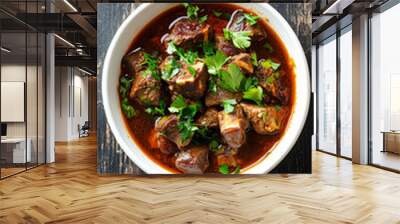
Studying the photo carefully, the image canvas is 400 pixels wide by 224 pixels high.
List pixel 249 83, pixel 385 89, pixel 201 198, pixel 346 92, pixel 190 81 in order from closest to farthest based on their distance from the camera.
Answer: pixel 190 81 < pixel 249 83 < pixel 201 198 < pixel 385 89 < pixel 346 92

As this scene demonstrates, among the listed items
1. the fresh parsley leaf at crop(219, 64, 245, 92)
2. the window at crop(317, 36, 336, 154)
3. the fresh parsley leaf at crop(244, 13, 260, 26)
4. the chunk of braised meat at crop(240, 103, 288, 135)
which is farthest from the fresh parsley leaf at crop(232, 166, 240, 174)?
the window at crop(317, 36, 336, 154)

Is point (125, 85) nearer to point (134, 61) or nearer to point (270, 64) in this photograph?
point (134, 61)

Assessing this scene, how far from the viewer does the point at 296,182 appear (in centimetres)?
467

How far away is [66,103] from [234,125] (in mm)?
11066

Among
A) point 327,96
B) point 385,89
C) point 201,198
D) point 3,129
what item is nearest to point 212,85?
point 201,198

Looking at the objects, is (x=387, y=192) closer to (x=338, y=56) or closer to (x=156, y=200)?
(x=156, y=200)

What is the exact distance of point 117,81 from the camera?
3529 mm

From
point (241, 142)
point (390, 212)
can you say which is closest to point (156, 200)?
point (241, 142)

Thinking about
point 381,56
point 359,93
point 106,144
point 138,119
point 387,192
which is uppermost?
point 381,56

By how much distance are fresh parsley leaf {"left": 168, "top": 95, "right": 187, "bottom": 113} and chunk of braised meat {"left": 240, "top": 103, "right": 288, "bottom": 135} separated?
1.82ft

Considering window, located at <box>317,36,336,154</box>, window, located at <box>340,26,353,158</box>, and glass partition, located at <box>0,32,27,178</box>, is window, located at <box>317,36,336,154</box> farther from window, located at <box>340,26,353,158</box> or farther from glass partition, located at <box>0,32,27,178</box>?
glass partition, located at <box>0,32,27,178</box>

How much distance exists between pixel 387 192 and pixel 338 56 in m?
4.25

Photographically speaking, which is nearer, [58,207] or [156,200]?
[58,207]

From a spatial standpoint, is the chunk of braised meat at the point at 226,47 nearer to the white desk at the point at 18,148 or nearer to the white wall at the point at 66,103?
the white desk at the point at 18,148
